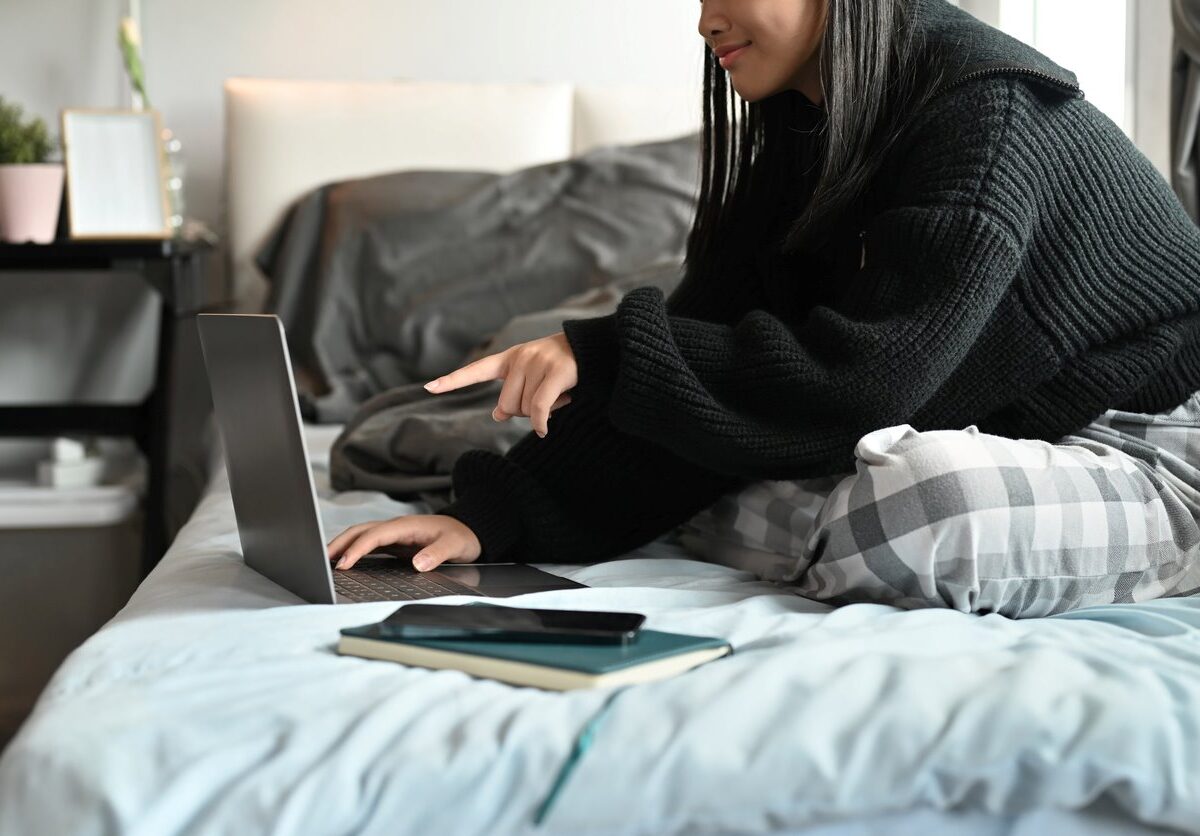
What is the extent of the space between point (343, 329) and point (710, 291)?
934mm

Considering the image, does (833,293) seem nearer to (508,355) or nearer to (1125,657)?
(508,355)

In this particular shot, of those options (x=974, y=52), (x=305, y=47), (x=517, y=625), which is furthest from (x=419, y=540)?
(x=305, y=47)

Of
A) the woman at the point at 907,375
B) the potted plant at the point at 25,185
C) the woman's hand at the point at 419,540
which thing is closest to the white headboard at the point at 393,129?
the potted plant at the point at 25,185

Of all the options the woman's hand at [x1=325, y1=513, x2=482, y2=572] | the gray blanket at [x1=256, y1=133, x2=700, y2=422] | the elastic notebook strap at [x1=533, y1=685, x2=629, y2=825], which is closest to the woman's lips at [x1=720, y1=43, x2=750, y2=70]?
the woman's hand at [x1=325, y1=513, x2=482, y2=572]

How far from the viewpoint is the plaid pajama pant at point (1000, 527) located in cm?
94

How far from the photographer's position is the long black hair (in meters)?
1.14

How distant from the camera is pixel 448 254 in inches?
83.9

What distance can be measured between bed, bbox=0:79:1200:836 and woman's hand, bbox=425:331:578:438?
10.1 inches

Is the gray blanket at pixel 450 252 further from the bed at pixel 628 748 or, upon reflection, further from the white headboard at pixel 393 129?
the bed at pixel 628 748

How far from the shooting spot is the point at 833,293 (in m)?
1.29

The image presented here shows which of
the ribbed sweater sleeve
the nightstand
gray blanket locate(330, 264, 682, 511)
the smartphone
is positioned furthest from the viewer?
the nightstand

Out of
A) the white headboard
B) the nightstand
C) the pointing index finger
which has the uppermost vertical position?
the white headboard

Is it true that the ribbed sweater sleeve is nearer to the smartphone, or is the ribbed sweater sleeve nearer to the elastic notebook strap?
the smartphone

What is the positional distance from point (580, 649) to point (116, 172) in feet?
5.54
